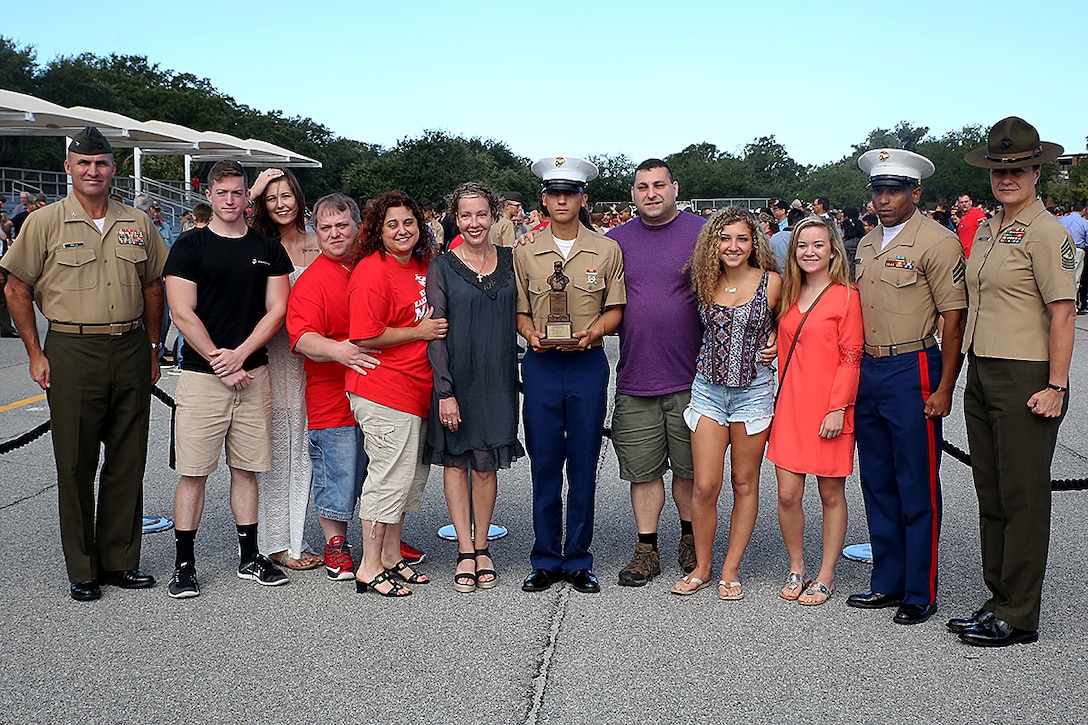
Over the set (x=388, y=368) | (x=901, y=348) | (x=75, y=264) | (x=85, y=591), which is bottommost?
(x=85, y=591)

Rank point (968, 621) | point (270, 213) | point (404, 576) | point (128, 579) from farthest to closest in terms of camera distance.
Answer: point (270, 213) < point (404, 576) < point (128, 579) < point (968, 621)

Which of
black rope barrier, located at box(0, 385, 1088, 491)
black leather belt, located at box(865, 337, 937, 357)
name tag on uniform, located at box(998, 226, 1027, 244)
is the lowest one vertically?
black rope barrier, located at box(0, 385, 1088, 491)

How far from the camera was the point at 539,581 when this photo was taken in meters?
5.42

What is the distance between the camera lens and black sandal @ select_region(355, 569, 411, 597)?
5285 millimetres

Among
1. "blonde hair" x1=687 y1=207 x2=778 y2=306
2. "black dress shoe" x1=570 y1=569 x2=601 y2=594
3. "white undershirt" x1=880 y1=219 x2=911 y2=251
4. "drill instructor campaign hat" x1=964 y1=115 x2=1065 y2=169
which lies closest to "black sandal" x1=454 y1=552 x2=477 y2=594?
"black dress shoe" x1=570 y1=569 x2=601 y2=594

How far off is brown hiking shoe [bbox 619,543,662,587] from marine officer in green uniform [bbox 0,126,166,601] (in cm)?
250

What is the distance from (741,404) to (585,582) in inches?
48.4

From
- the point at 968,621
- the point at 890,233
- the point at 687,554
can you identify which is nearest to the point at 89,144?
the point at 687,554

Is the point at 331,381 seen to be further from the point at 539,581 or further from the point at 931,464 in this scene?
the point at 931,464

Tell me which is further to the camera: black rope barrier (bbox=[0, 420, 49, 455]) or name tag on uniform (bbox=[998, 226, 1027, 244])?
black rope barrier (bbox=[0, 420, 49, 455])

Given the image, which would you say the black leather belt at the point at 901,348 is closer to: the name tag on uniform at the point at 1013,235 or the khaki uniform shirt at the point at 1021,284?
the khaki uniform shirt at the point at 1021,284

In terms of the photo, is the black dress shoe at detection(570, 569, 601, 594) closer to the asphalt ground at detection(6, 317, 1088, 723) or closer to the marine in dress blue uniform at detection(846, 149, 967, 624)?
the asphalt ground at detection(6, 317, 1088, 723)

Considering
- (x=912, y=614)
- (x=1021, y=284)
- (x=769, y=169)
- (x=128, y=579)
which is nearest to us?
(x=1021, y=284)

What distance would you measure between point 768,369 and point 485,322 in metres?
1.47
